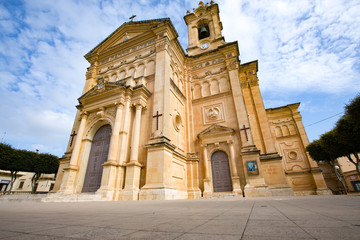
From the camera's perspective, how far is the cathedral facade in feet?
38.9

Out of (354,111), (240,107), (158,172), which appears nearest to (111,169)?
(158,172)

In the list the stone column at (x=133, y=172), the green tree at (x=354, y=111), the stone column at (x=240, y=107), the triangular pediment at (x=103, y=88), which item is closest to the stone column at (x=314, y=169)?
the green tree at (x=354, y=111)

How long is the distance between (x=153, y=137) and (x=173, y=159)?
2.28m

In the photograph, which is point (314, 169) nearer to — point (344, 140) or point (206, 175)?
point (344, 140)

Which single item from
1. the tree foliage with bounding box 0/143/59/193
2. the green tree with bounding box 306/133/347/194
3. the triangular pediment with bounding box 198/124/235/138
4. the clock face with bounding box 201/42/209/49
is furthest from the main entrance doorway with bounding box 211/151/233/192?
the tree foliage with bounding box 0/143/59/193

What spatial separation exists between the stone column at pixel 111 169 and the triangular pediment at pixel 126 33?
11.0 meters

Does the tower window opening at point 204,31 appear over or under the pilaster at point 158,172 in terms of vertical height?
over

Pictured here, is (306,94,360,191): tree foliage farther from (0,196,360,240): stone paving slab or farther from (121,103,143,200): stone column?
(121,103,143,200): stone column

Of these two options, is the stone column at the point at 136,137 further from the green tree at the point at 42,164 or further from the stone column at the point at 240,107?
the green tree at the point at 42,164

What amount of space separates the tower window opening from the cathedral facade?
4.51ft

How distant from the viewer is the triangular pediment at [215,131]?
15376 mm

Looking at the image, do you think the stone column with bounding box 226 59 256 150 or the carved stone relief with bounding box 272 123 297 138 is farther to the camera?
the carved stone relief with bounding box 272 123 297 138

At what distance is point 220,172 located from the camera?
48.3 feet

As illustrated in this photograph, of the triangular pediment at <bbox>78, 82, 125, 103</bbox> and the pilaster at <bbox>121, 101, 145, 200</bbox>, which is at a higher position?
the triangular pediment at <bbox>78, 82, 125, 103</bbox>
